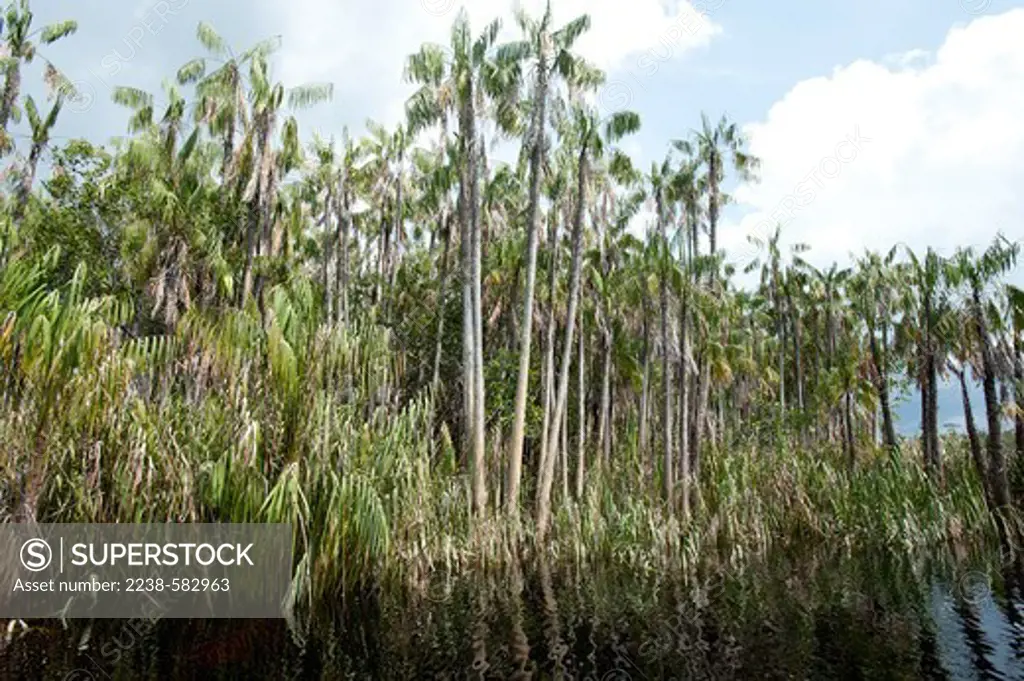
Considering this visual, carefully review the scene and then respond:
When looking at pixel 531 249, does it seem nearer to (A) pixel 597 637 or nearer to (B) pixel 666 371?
(B) pixel 666 371

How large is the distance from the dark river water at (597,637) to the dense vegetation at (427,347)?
3.47 ft

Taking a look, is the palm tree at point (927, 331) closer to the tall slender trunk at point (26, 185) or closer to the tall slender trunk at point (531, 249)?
the tall slender trunk at point (531, 249)

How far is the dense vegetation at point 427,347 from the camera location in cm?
880

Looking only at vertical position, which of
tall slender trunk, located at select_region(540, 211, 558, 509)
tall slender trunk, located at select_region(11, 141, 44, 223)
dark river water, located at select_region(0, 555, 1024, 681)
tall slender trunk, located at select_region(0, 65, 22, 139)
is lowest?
dark river water, located at select_region(0, 555, 1024, 681)

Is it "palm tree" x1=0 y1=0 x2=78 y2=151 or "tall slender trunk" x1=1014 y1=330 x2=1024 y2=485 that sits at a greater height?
"palm tree" x1=0 y1=0 x2=78 y2=151

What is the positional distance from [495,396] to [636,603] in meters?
10.7

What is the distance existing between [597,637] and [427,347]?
17.1 m

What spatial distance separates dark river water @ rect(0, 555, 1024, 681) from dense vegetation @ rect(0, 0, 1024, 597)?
1.06 m

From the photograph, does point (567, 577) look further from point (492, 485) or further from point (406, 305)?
point (406, 305)

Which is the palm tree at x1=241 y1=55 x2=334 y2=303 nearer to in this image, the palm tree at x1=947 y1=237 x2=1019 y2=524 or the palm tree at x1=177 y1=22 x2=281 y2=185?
the palm tree at x1=177 y1=22 x2=281 y2=185

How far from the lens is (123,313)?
29.6ft

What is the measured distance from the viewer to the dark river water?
7.86 metres

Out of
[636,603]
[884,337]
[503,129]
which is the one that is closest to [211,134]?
[503,129]

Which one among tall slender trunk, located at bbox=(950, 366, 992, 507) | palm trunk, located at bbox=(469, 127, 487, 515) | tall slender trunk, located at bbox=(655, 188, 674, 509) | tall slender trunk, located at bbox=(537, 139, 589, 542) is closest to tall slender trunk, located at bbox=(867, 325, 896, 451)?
tall slender trunk, located at bbox=(950, 366, 992, 507)
